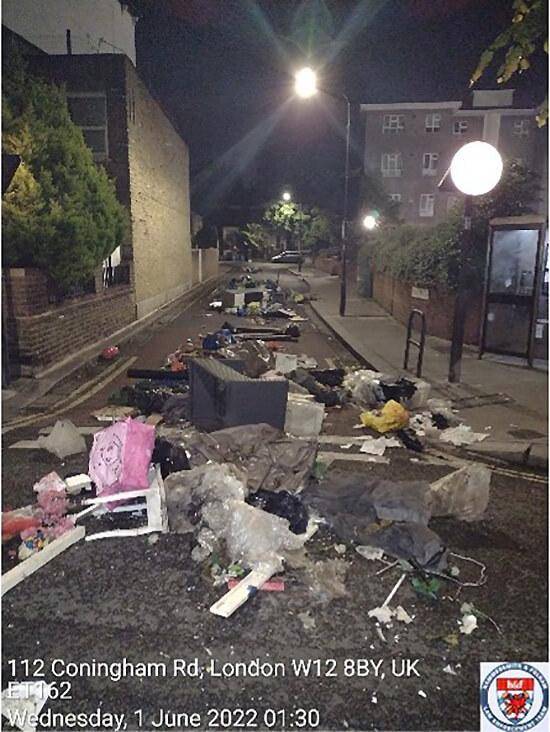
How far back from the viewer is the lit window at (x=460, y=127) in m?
41.4

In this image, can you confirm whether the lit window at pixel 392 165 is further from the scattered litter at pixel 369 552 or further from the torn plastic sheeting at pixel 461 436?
the scattered litter at pixel 369 552

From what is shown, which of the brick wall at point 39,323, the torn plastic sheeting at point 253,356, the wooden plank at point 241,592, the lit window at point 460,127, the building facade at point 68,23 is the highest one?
the lit window at point 460,127

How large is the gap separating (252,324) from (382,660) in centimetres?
1305

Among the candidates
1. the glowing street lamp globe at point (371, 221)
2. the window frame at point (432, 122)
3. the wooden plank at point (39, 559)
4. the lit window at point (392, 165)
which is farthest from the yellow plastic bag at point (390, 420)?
the window frame at point (432, 122)

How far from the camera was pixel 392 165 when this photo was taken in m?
42.8

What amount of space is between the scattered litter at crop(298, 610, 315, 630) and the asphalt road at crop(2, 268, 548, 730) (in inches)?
0.9

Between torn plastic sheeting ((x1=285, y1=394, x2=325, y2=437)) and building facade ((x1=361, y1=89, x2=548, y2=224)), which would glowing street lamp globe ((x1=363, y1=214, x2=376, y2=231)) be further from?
torn plastic sheeting ((x1=285, y1=394, x2=325, y2=437))

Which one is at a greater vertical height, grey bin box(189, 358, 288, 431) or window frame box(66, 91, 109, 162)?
window frame box(66, 91, 109, 162)

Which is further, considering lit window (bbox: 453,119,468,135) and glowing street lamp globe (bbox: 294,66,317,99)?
lit window (bbox: 453,119,468,135)

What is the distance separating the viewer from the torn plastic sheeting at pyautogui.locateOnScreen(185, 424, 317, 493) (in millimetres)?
4398

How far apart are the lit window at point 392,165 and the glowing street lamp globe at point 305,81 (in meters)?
33.1

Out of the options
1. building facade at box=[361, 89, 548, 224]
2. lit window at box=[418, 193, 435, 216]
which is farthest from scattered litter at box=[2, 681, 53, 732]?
lit window at box=[418, 193, 435, 216]

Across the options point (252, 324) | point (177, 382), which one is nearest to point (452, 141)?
point (252, 324)

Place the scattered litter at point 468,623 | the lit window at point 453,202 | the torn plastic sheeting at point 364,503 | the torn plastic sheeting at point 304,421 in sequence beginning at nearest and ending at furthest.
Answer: the scattered litter at point 468,623, the torn plastic sheeting at point 364,503, the torn plastic sheeting at point 304,421, the lit window at point 453,202
